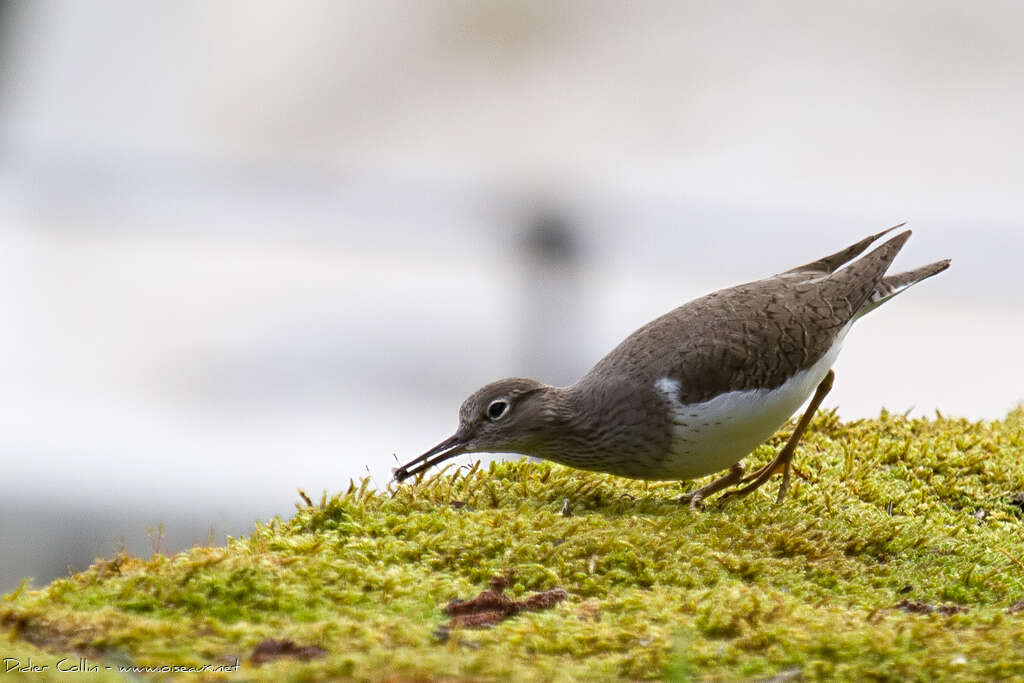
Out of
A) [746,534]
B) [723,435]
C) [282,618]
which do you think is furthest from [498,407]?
[282,618]

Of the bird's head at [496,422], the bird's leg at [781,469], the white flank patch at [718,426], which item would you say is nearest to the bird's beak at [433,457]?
the bird's head at [496,422]

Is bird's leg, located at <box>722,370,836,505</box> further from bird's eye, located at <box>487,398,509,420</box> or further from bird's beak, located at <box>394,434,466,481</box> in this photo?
bird's beak, located at <box>394,434,466,481</box>

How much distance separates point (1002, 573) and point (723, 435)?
1495 millimetres

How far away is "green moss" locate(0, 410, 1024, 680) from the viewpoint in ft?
10.9

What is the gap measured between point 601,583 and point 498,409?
76.6 inches

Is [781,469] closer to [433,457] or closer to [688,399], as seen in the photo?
[688,399]

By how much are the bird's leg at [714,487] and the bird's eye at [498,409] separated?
3.64 feet

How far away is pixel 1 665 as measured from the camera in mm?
3092

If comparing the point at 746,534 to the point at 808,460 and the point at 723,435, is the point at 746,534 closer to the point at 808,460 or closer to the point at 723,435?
the point at 723,435

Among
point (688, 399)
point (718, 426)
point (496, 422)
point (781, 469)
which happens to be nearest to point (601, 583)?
point (718, 426)

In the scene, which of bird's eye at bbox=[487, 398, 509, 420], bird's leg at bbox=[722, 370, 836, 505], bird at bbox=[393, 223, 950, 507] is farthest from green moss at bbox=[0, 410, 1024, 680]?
bird's eye at bbox=[487, 398, 509, 420]

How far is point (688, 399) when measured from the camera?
5867 millimetres

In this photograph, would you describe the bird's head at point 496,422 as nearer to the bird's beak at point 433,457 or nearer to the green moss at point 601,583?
the bird's beak at point 433,457

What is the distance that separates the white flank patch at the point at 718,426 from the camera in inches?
225
